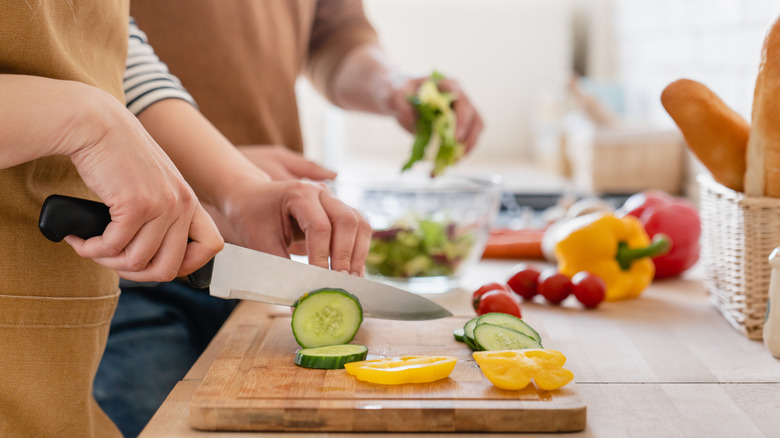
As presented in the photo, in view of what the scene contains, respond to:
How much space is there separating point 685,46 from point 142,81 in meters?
3.25

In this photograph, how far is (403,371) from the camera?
0.87 m

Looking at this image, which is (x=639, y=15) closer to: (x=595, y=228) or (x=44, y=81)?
(x=595, y=228)

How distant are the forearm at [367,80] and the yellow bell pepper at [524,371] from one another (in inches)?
34.0

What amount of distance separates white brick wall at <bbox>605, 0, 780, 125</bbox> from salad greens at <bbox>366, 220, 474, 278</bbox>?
1.17 meters

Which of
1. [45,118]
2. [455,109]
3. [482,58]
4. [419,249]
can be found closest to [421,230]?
[419,249]

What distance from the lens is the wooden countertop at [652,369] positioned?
842mm

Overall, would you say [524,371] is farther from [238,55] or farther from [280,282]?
[238,55]

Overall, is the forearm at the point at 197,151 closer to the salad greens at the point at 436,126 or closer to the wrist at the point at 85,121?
the wrist at the point at 85,121

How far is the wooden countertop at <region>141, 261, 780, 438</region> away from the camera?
2.76 feet

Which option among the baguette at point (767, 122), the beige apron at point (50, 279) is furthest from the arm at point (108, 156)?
the baguette at point (767, 122)

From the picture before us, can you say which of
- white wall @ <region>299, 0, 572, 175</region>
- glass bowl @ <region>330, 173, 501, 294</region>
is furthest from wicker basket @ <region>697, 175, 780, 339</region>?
white wall @ <region>299, 0, 572, 175</region>

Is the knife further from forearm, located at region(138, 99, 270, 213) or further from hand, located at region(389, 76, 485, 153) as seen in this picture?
hand, located at region(389, 76, 485, 153)

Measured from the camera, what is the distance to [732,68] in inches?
123

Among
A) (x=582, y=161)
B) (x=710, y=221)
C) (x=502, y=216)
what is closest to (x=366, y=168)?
(x=582, y=161)
